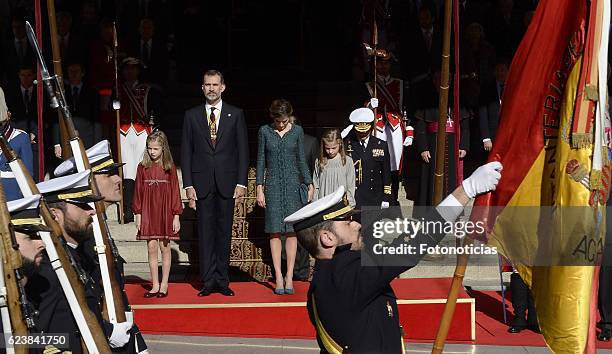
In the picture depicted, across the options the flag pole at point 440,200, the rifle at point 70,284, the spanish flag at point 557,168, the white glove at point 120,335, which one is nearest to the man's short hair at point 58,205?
the rifle at point 70,284

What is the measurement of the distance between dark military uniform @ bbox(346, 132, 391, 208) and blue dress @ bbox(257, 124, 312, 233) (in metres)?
0.52

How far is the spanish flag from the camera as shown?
294 inches

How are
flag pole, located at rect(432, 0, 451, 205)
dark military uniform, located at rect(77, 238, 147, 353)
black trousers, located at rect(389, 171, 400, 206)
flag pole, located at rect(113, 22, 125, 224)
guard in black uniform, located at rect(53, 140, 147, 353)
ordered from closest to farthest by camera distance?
dark military uniform, located at rect(77, 238, 147, 353) < guard in black uniform, located at rect(53, 140, 147, 353) < flag pole, located at rect(432, 0, 451, 205) < black trousers, located at rect(389, 171, 400, 206) < flag pole, located at rect(113, 22, 125, 224)

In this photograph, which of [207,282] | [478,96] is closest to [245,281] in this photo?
[207,282]

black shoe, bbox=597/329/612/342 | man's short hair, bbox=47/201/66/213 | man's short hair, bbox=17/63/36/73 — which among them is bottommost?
black shoe, bbox=597/329/612/342

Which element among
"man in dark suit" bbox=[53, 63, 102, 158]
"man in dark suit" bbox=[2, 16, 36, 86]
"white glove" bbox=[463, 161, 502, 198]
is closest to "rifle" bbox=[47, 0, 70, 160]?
"man in dark suit" bbox=[53, 63, 102, 158]

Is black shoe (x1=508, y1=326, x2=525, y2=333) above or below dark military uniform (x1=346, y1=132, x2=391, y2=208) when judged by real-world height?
below

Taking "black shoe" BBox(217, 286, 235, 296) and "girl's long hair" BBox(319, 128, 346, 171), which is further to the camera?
"girl's long hair" BBox(319, 128, 346, 171)

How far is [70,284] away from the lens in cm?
688

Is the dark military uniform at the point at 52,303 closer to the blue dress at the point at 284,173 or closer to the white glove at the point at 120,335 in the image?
the white glove at the point at 120,335

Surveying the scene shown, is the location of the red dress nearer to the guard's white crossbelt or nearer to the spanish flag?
the spanish flag

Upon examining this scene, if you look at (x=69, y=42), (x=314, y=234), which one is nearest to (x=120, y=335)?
(x=314, y=234)

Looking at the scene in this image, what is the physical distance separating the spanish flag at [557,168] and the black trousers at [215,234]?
5.09 m

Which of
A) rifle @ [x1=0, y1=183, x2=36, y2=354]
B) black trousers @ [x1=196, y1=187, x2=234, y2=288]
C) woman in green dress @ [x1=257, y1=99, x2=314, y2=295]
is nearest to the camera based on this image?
rifle @ [x1=0, y1=183, x2=36, y2=354]
